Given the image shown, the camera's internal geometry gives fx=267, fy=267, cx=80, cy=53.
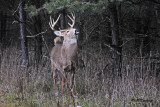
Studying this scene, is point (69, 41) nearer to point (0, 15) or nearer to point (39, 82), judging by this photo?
point (39, 82)

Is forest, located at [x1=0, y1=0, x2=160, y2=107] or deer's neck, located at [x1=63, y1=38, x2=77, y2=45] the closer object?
forest, located at [x1=0, y1=0, x2=160, y2=107]

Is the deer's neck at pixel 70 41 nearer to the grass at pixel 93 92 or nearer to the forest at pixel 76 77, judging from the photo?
the forest at pixel 76 77

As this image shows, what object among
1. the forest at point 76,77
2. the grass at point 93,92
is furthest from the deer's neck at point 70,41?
the grass at point 93,92

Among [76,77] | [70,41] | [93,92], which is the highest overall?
[70,41]

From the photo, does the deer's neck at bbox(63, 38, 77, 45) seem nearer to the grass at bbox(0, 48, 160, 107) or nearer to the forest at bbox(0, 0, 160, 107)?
the forest at bbox(0, 0, 160, 107)

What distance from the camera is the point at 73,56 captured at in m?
6.63

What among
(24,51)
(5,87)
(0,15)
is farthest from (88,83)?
(0,15)

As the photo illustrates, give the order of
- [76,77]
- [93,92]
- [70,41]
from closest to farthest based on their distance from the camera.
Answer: [93,92] → [70,41] → [76,77]

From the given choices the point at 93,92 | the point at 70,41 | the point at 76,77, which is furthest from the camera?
the point at 76,77

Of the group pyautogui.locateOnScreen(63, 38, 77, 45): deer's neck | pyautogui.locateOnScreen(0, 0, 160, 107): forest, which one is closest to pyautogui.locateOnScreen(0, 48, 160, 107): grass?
pyautogui.locateOnScreen(0, 0, 160, 107): forest

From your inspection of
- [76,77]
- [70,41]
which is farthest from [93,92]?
[76,77]

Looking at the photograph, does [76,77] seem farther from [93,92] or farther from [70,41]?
[93,92]

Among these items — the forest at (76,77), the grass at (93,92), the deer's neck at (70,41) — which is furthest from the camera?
the deer's neck at (70,41)

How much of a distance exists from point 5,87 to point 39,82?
0.94 meters
